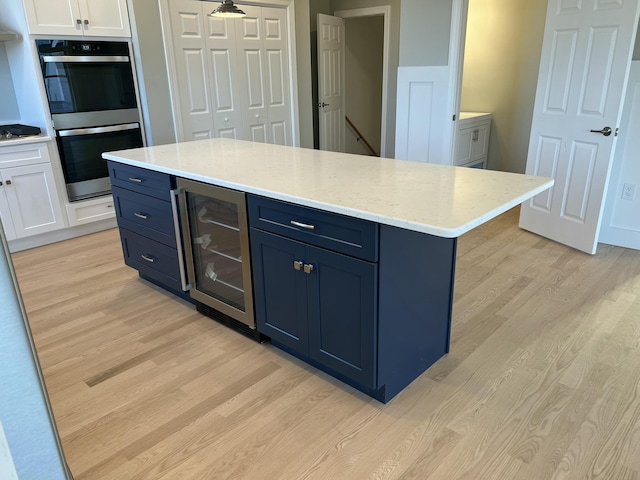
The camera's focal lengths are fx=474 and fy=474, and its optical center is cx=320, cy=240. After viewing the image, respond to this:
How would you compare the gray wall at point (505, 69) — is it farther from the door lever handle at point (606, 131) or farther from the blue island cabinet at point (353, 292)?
the blue island cabinet at point (353, 292)

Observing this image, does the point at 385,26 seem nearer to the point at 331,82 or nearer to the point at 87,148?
the point at 331,82

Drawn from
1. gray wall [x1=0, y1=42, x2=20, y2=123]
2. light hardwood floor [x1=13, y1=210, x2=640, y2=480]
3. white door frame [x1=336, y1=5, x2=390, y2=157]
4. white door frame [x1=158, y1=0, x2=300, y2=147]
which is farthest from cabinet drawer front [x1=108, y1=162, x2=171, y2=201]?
white door frame [x1=336, y1=5, x2=390, y2=157]

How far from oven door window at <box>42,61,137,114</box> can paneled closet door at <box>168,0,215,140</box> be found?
0.47 metres

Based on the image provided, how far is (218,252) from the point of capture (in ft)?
Result: 8.61

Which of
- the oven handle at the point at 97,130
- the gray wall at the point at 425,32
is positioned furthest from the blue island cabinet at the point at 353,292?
the gray wall at the point at 425,32

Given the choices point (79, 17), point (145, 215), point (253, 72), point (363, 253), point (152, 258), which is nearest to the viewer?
point (363, 253)

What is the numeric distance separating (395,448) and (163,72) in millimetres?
3908

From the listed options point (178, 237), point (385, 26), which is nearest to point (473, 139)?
point (385, 26)

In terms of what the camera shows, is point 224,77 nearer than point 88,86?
No

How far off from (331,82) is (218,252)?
4161 millimetres

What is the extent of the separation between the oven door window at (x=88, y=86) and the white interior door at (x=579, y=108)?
3.50 metres

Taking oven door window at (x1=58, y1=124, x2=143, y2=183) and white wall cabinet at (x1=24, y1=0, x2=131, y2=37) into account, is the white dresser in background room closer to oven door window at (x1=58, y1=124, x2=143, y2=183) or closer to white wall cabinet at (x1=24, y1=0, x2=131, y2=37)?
oven door window at (x1=58, y1=124, x2=143, y2=183)

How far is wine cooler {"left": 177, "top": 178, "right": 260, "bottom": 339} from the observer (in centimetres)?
233

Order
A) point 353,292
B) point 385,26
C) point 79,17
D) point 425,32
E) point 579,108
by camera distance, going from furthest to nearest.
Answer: point 385,26
point 425,32
point 79,17
point 579,108
point 353,292
